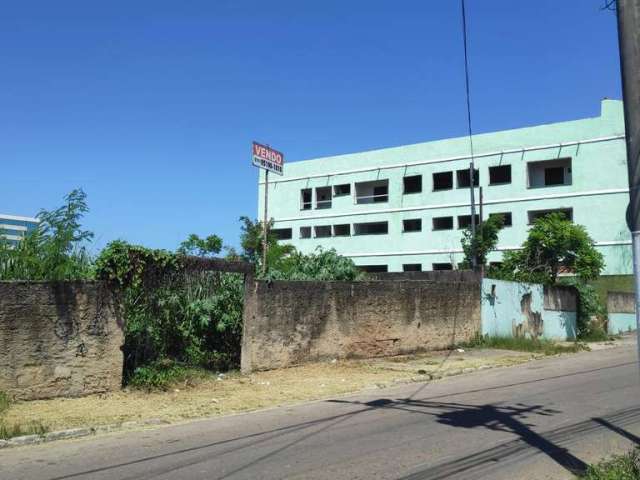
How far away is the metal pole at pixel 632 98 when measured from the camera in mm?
5367

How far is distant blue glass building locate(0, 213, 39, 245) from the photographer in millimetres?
10508

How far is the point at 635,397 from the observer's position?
10250mm

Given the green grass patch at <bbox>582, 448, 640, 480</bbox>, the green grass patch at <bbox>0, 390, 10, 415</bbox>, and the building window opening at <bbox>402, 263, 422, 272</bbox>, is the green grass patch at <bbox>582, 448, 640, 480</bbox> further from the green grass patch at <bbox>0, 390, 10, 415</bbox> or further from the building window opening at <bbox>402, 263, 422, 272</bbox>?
the building window opening at <bbox>402, 263, 422, 272</bbox>

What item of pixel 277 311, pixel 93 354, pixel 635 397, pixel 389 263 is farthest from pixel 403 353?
pixel 389 263

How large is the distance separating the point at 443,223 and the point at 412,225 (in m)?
2.77

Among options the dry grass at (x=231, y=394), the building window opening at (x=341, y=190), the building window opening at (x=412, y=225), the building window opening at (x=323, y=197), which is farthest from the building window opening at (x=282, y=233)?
the dry grass at (x=231, y=394)

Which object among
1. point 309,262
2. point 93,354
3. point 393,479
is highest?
point 309,262

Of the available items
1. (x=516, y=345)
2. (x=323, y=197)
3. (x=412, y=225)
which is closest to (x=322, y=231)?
(x=323, y=197)

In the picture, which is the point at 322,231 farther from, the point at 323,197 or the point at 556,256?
the point at 556,256

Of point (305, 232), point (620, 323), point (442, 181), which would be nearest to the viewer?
point (620, 323)

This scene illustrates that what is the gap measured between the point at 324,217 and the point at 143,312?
136 feet

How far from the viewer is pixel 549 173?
141 ft

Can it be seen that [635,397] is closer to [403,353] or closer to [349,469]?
[349,469]

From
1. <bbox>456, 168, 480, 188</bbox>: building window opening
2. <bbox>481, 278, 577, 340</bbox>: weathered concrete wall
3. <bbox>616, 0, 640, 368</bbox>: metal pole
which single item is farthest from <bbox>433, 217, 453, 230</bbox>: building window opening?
<bbox>616, 0, 640, 368</bbox>: metal pole
